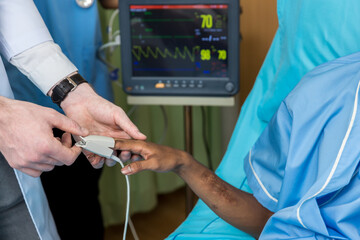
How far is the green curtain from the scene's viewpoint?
2062mm

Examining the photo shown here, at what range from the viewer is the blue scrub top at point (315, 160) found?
84cm

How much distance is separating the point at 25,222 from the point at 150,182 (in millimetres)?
1205

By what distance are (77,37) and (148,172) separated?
2.90ft

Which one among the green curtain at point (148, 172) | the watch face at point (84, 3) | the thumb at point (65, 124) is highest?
the watch face at point (84, 3)

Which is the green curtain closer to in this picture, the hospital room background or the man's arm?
the hospital room background

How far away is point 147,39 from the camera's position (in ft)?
4.67

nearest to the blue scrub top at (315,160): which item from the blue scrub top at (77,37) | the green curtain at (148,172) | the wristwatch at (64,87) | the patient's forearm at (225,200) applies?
the patient's forearm at (225,200)

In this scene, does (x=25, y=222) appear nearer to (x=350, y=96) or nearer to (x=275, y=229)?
(x=275, y=229)

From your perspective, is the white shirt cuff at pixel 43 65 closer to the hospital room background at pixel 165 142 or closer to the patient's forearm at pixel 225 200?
the patient's forearm at pixel 225 200

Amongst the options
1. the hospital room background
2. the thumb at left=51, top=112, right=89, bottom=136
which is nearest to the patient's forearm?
the thumb at left=51, top=112, right=89, bottom=136

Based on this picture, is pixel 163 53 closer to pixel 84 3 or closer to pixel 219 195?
pixel 84 3

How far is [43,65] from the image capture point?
1014 mm

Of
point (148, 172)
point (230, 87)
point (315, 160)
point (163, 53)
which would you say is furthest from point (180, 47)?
point (148, 172)

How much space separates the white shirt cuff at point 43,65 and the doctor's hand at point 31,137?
189 millimetres
